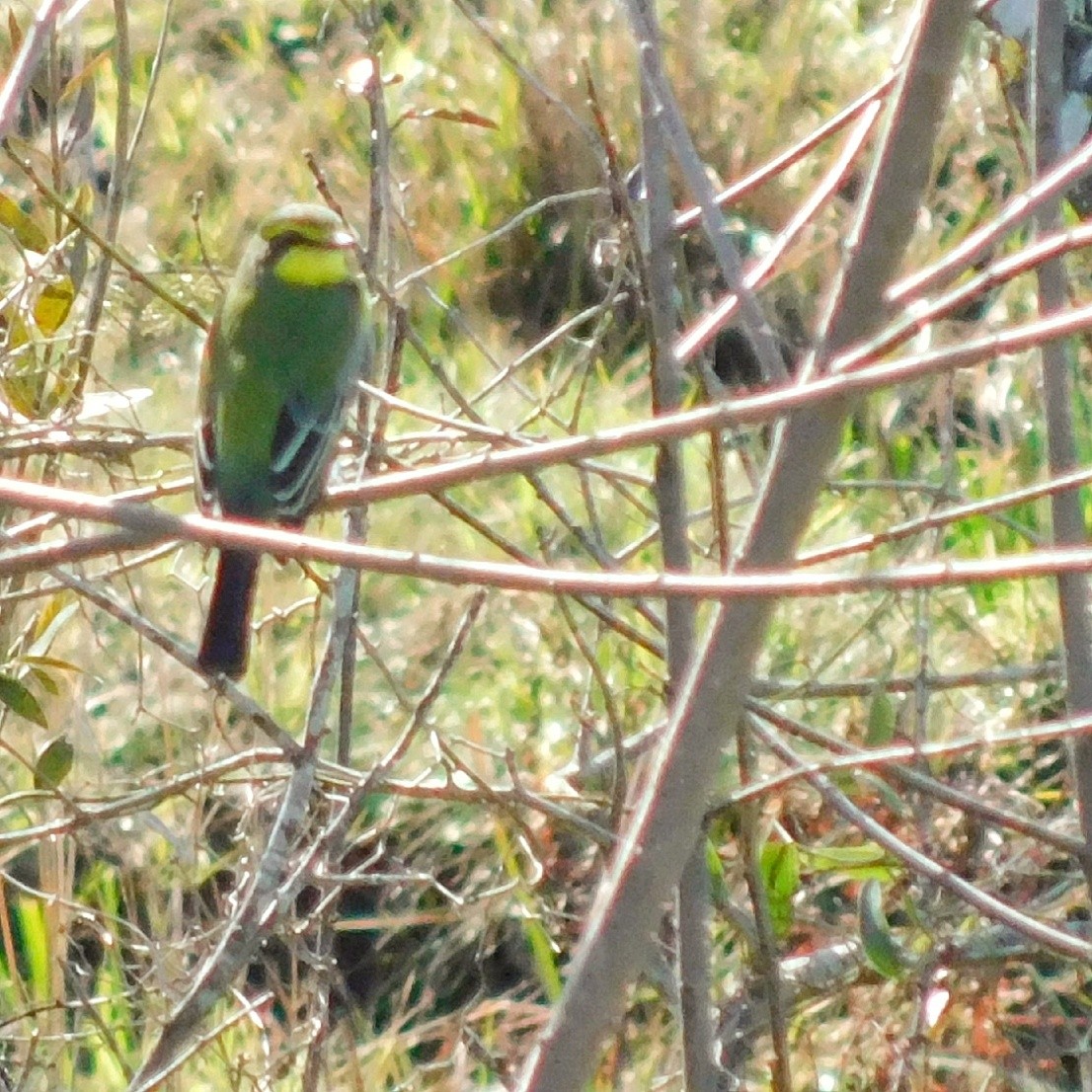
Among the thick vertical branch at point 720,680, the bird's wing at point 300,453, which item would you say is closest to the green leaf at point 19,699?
the bird's wing at point 300,453

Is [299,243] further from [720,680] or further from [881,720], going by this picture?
[720,680]

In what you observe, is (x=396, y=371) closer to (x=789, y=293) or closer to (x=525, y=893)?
(x=525, y=893)

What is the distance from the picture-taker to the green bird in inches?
97.0

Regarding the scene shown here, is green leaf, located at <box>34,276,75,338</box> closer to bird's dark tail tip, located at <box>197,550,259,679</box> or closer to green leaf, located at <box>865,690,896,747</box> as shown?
bird's dark tail tip, located at <box>197,550,259,679</box>

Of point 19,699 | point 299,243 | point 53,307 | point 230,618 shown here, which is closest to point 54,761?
point 19,699

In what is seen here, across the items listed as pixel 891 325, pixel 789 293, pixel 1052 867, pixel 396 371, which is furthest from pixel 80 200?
pixel 789 293

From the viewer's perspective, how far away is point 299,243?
307 cm

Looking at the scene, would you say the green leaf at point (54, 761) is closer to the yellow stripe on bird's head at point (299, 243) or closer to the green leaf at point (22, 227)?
the green leaf at point (22, 227)

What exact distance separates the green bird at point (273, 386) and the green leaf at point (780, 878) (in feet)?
2.73

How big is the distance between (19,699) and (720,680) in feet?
3.46

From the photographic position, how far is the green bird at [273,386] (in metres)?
2.46

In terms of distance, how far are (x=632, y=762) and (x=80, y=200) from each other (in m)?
1.01

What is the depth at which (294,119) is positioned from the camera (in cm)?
525

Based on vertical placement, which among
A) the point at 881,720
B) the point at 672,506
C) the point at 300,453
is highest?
the point at 672,506
